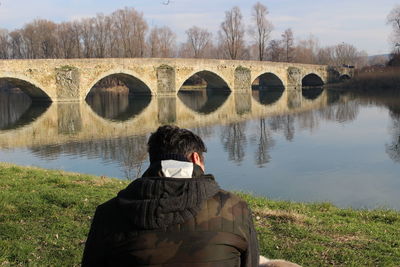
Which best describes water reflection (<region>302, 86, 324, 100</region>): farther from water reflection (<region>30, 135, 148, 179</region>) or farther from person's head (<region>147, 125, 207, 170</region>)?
person's head (<region>147, 125, 207, 170</region>)

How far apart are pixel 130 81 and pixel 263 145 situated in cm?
2352

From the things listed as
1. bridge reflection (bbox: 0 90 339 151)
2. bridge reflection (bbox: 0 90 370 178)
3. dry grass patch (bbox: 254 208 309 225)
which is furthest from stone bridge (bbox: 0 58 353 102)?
dry grass patch (bbox: 254 208 309 225)

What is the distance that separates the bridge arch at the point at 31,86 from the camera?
27406mm

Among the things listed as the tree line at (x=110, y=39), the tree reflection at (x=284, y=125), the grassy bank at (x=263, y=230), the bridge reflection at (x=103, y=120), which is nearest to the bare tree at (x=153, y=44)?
the tree line at (x=110, y=39)

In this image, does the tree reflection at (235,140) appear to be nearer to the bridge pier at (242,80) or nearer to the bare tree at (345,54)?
the bridge pier at (242,80)

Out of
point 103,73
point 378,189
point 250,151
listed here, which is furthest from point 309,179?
point 103,73

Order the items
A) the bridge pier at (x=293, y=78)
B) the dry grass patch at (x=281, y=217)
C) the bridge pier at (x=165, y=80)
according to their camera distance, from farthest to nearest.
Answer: the bridge pier at (x=293, y=78) → the bridge pier at (x=165, y=80) → the dry grass patch at (x=281, y=217)

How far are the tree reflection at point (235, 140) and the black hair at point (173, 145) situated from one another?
10.2m

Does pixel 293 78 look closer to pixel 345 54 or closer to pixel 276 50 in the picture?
pixel 276 50

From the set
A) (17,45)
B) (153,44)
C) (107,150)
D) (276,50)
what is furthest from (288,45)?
(107,150)

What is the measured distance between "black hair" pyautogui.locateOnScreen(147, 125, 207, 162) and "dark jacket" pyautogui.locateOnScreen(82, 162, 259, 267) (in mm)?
126

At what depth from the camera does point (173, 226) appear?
172 cm

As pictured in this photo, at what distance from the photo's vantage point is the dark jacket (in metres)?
1.70

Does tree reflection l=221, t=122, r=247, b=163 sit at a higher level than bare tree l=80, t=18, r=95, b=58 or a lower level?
lower
